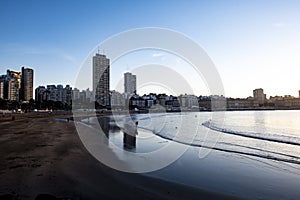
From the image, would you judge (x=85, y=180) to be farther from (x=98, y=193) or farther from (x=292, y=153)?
(x=292, y=153)

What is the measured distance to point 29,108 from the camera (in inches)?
4449

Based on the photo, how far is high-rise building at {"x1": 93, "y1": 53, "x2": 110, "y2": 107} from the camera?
260 feet

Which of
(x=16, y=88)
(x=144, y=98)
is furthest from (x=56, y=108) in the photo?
(x=144, y=98)

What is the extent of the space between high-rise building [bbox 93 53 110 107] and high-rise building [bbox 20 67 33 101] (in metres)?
70.2

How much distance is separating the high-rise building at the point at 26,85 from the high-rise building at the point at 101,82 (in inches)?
2763

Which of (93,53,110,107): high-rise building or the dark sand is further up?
(93,53,110,107): high-rise building

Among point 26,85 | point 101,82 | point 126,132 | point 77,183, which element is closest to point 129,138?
point 126,132

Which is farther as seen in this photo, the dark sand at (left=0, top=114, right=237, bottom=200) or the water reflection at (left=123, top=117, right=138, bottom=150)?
the water reflection at (left=123, top=117, right=138, bottom=150)

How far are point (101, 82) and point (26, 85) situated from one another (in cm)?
9867

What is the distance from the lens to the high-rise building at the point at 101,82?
7938 cm

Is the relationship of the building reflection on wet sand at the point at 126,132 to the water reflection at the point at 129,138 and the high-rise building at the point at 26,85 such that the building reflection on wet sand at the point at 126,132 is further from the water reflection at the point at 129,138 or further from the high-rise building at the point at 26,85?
the high-rise building at the point at 26,85

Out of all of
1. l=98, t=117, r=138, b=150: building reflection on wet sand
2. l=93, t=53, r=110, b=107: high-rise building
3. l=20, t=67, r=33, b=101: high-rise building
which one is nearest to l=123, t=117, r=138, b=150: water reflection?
l=98, t=117, r=138, b=150: building reflection on wet sand

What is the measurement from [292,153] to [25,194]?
13275 mm

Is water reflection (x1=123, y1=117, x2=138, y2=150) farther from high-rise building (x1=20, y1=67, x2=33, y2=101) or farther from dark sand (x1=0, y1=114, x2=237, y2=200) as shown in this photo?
high-rise building (x1=20, y1=67, x2=33, y2=101)
